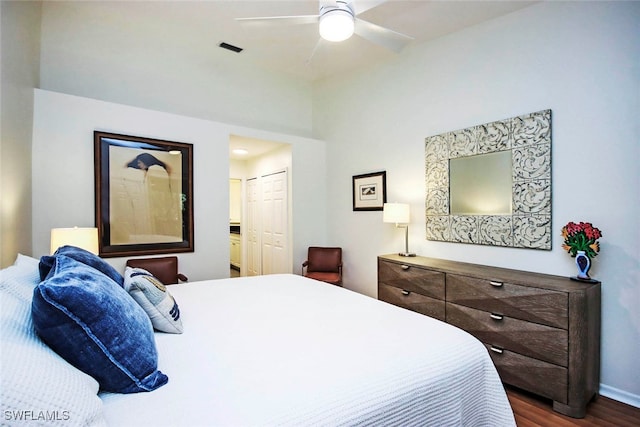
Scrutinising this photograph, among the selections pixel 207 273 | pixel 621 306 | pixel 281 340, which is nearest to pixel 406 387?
pixel 281 340

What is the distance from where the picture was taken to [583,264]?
6.98 feet

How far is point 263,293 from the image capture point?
213 cm

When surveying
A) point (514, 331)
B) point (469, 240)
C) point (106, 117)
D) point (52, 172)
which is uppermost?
point (106, 117)

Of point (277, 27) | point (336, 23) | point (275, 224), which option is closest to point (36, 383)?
point (336, 23)

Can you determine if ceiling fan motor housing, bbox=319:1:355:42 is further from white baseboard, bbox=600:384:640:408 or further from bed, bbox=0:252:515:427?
white baseboard, bbox=600:384:640:408

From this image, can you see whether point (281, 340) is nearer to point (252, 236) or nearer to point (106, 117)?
point (106, 117)

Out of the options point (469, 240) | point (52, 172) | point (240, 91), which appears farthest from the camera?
point (240, 91)

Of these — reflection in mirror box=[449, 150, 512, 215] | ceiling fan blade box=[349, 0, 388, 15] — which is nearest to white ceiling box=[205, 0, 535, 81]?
ceiling fan blade box=[349, 0, 388, 15]

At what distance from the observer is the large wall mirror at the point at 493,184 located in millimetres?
2449

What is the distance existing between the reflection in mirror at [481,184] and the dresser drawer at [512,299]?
0.75 metres

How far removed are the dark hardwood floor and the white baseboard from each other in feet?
0.10

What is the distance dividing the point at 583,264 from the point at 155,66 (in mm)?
4662

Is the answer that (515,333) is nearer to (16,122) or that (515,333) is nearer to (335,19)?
(335,19)

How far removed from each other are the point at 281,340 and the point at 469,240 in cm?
227
